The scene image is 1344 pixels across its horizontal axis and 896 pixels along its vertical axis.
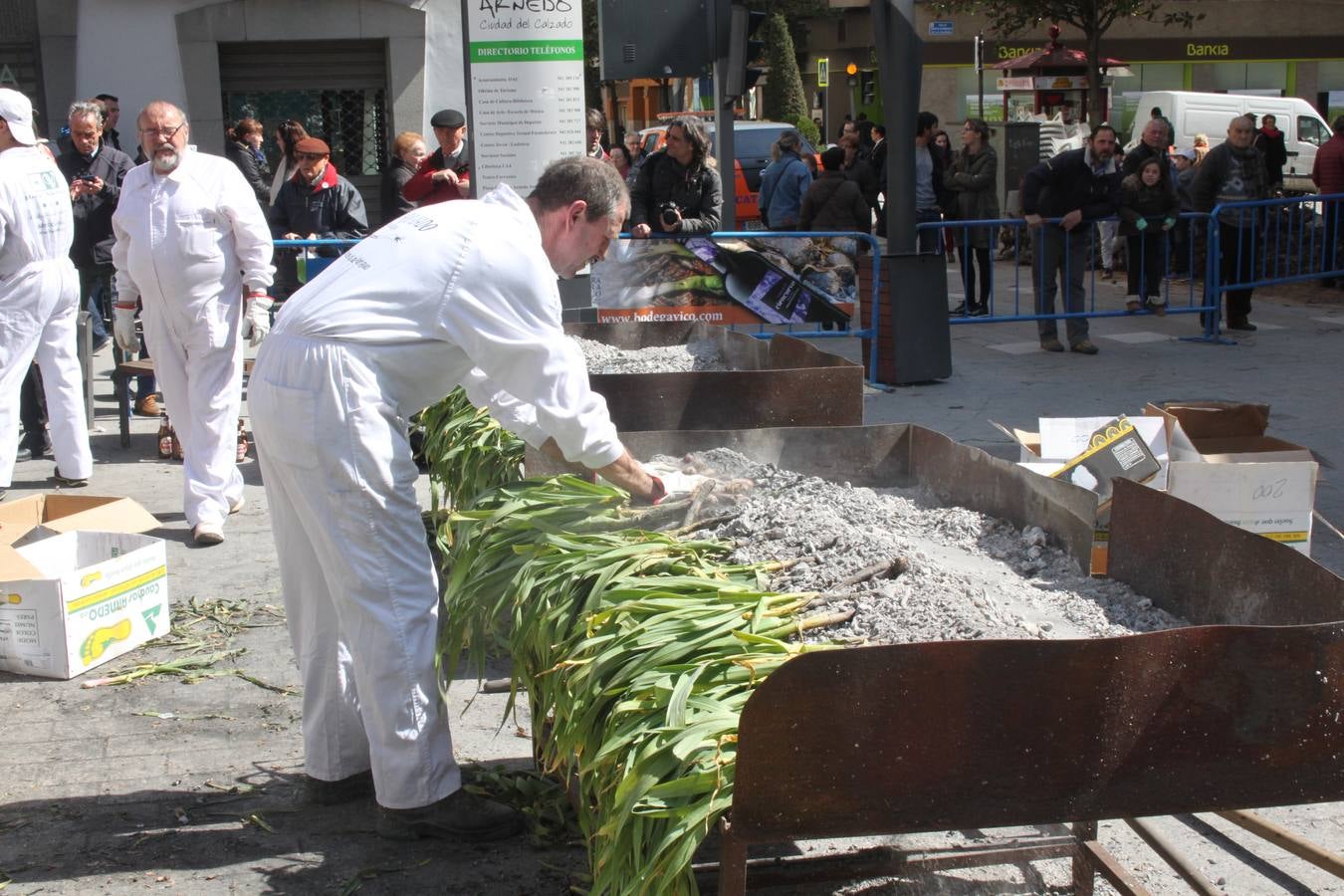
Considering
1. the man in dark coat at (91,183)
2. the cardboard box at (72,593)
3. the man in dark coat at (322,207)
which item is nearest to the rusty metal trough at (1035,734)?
the cardboard box at (72,593)

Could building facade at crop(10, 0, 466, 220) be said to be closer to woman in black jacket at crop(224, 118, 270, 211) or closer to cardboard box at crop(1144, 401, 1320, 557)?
woman in black jacket at crop(224, 118, 270, 211)

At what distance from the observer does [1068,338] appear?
470 inches

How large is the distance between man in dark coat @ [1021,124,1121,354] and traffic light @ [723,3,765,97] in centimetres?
253

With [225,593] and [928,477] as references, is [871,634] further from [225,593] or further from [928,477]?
[225,593]

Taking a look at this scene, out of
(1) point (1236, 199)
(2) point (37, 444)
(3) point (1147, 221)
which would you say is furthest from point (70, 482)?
(1) point (1236, 199)

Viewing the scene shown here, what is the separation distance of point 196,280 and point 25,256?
1.21 meters

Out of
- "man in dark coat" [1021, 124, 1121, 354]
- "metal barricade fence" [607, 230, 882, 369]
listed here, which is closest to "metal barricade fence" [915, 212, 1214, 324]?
"man in dark coat" [1021, 124, 1121, 354]

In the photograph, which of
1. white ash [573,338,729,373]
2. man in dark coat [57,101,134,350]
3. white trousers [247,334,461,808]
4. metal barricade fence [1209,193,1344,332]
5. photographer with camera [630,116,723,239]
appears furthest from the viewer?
metal barricade fence [1209,193,1344,332]

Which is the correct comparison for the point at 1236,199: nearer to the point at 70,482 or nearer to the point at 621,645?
the point at 70,482

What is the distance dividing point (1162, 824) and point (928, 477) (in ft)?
4.30

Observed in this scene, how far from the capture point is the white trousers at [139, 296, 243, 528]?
6508 millimetres

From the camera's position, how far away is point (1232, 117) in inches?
981

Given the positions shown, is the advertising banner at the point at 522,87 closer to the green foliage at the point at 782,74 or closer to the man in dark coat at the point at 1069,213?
the man in dark coat at the point at 1069,213

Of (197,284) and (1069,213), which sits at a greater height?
(1069,213)
